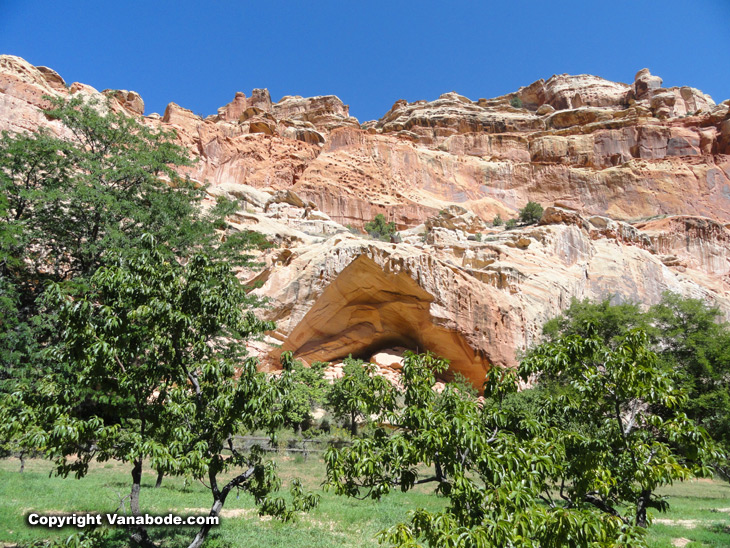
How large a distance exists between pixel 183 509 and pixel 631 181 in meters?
64.7

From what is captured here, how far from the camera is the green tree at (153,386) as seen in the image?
526 centimetres

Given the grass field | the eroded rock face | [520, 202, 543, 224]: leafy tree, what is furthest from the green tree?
[520, 202, 543, 224]: leafy tree

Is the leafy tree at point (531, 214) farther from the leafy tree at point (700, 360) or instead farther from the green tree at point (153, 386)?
the green tree at point (153, 386)

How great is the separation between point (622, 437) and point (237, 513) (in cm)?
917

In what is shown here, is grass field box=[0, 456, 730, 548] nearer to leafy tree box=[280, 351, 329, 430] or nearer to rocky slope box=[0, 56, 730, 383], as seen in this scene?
leafy tree box=[280, 351, 329, 430]

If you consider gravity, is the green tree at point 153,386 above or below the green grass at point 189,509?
above

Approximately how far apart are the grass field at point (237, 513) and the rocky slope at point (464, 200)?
11.3 metres

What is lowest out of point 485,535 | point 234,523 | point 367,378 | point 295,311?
point 234,523

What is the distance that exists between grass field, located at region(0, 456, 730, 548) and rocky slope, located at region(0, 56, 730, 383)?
1130 centimetres

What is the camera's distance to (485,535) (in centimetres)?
362

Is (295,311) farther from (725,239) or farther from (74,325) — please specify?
(725,239)

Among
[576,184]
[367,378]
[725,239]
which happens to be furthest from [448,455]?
[576,184]

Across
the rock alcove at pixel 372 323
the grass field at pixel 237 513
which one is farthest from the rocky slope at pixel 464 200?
the grass field at pixel 237 513

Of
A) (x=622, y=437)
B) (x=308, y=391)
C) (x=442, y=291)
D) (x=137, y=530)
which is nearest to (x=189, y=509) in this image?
(x=137, y=530)
